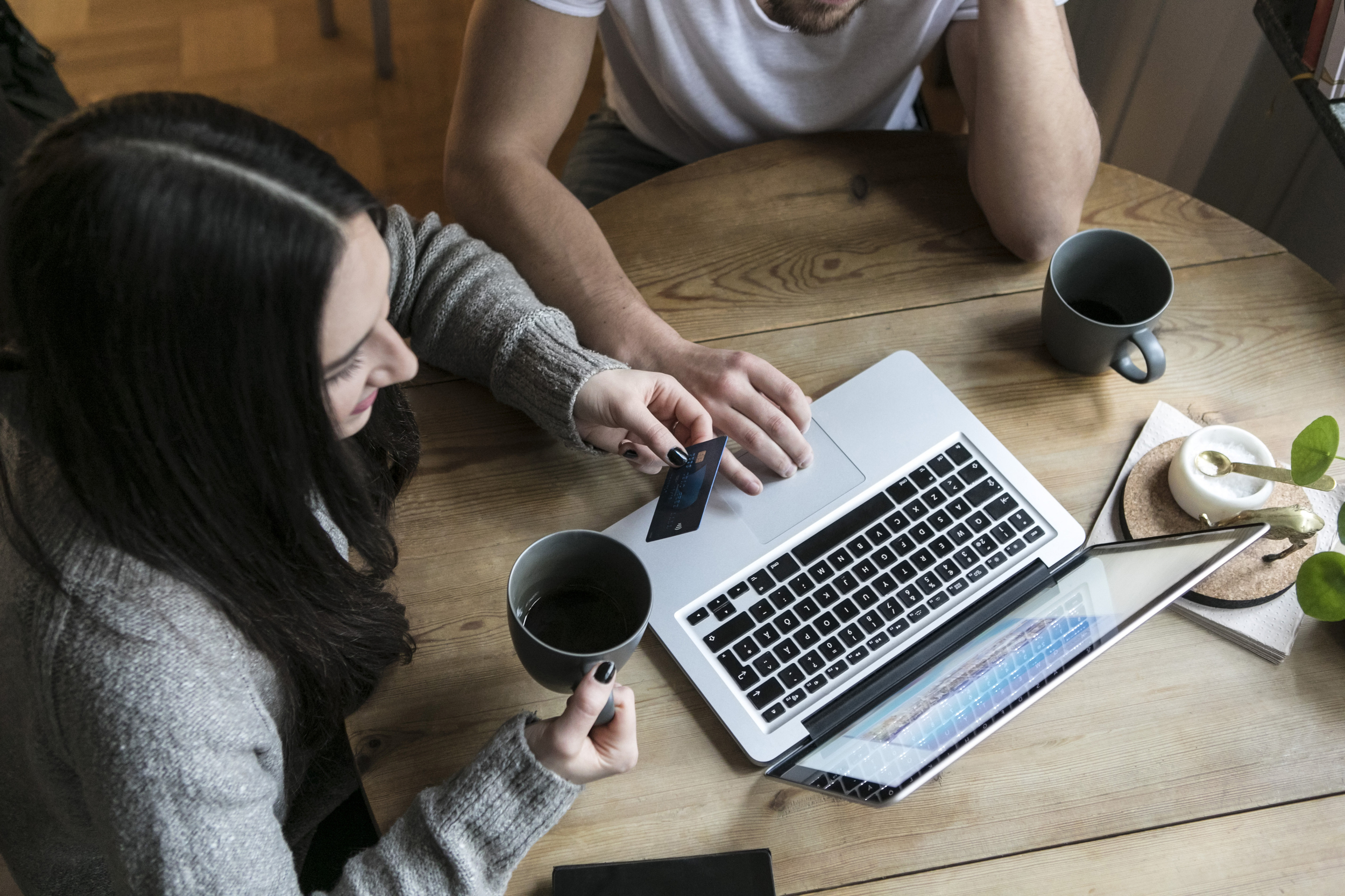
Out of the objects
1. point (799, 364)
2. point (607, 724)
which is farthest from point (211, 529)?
point (799, 364)

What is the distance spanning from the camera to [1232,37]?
1.57 metres

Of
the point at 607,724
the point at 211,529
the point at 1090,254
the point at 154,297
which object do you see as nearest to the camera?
the point at 154,297

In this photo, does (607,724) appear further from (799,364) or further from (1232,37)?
(1232,37)

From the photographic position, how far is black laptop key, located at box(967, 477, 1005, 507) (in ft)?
2.97

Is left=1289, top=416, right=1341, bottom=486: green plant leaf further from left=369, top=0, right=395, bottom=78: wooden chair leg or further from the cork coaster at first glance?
left=369, top=0, right=395, bottom=78: wooden chair leg

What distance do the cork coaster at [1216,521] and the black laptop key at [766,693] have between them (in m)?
0.36

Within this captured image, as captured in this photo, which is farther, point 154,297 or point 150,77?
point 150,77

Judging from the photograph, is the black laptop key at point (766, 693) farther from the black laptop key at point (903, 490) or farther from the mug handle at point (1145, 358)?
the mug handle at point (1145, 358)

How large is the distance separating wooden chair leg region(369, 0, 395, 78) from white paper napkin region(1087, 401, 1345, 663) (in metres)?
1.96

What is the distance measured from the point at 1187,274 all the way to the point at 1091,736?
1.76 ft

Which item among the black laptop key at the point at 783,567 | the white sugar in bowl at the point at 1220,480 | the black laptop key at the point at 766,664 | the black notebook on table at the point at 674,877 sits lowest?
the black notebook on table at the point at 674,877

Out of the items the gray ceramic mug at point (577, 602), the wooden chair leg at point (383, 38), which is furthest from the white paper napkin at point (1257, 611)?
the wooden chair leg at point (383, 38)

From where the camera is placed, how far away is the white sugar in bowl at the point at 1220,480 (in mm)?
878

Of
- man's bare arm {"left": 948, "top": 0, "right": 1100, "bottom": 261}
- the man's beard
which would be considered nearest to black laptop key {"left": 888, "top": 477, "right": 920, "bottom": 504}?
man's bare arm {"left": 948, "top": 0, "right": 1100, "bottom": 261}
